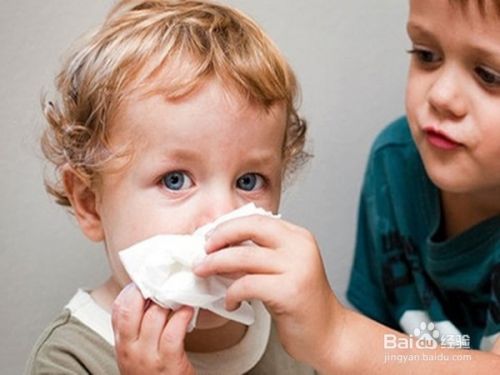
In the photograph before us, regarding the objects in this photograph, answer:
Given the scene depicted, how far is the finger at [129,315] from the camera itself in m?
0.81

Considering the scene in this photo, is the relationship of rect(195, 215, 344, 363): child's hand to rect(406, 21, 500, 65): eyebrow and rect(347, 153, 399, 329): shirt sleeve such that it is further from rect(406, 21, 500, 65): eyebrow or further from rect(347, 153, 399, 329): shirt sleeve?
rect(347, 153, 399, 329): shirt sleeve

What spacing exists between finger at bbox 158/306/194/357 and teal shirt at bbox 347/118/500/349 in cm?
49

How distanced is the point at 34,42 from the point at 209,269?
45 cm

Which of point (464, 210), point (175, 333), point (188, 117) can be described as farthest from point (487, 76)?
point (175, 333)

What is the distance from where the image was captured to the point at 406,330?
4.12 ft

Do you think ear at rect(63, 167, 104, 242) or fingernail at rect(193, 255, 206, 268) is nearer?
fingernail at rect(193, 255, 206, 268)

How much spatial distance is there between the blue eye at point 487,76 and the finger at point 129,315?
18.5 inches

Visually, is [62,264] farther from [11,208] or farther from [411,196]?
[411,196]

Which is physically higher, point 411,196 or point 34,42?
point 34,42

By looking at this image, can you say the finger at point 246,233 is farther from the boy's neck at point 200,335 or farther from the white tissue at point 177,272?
the boy's neck at point 200,335

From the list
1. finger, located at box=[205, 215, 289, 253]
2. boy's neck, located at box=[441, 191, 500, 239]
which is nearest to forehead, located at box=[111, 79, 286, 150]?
finger, located at box=[205, 215, 289, 253]

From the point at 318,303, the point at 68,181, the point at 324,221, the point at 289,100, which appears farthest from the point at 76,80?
the point at 324,221

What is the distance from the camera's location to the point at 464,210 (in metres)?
1.18

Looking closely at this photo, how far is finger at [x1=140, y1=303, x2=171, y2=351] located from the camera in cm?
80
